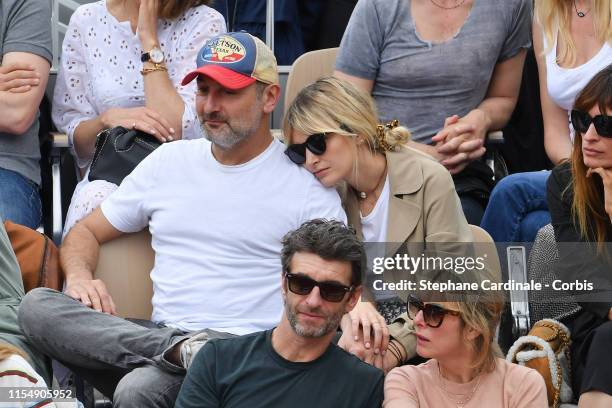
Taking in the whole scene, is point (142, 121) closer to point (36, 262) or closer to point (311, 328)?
point (36, 262)

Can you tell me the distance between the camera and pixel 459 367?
4129 millimetres

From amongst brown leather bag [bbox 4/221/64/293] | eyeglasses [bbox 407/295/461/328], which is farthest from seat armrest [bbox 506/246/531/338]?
brown leather bag [bbox 4/221/64/293]

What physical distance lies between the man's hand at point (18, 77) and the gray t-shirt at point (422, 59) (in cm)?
126

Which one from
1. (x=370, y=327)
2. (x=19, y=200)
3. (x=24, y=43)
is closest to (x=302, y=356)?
(x=370, y=327)

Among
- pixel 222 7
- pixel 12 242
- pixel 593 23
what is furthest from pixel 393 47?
pixel 12 242

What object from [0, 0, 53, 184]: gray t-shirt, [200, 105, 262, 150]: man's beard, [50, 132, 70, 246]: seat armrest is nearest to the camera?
[200, 105, 262, 150]: man's beard

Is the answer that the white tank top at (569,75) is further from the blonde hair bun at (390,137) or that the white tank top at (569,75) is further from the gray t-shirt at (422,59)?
the blonde hair bun at (390,137)

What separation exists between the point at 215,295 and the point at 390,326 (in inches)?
25.4

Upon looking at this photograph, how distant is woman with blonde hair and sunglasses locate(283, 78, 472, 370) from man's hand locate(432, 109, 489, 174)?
2.08 feet

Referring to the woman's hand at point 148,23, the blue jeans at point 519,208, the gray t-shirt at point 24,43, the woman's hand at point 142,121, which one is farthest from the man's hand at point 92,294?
the blue jeans at point 519,208

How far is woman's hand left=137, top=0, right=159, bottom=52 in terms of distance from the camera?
5.64 meters

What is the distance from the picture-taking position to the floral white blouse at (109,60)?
5715mm

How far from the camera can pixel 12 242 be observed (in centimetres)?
493

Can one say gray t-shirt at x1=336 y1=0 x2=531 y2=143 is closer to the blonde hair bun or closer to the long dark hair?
the blonde hair bun
